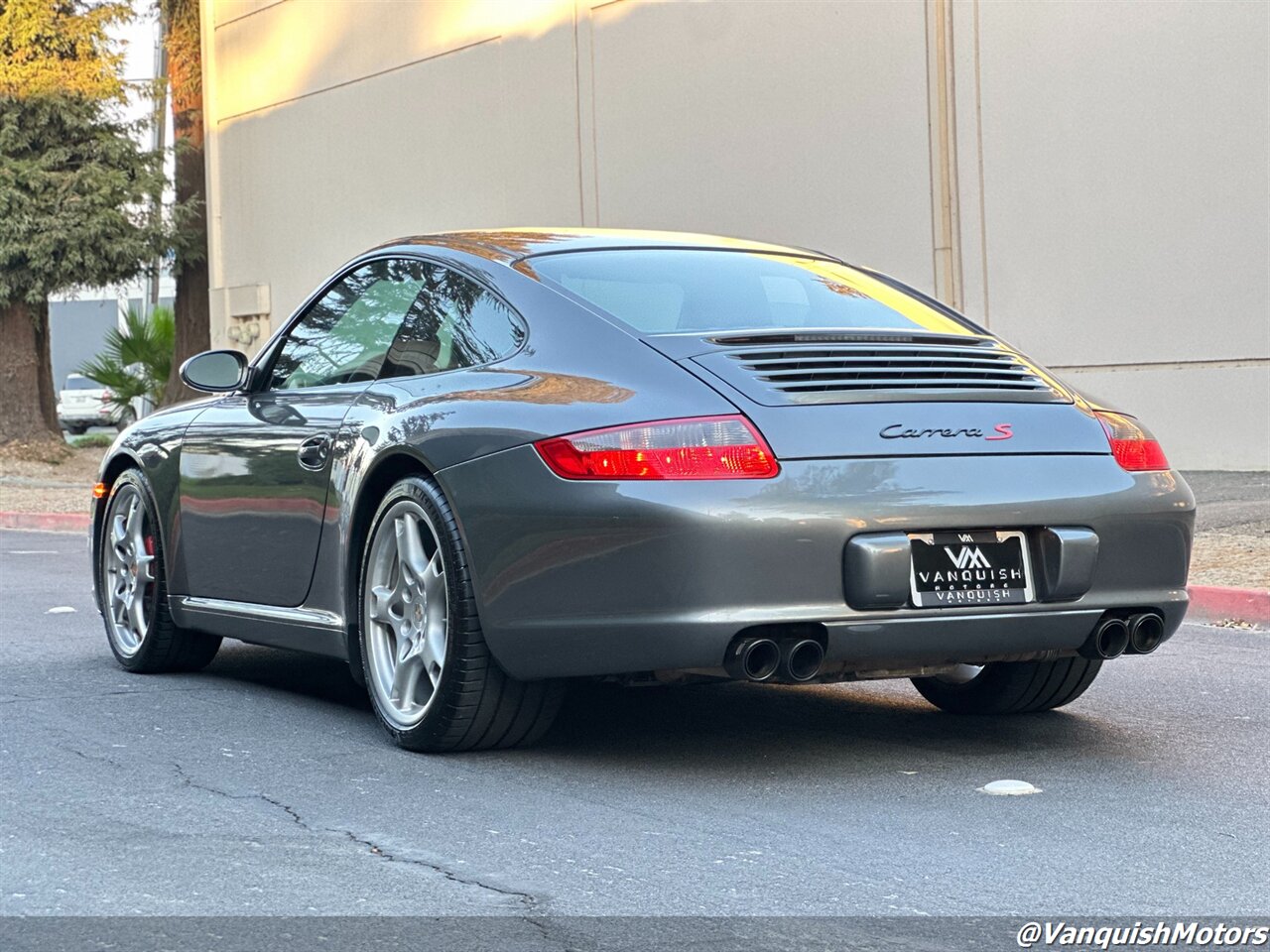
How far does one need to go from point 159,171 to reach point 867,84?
12.9 meters

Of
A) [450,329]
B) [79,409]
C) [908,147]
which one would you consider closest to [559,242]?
[450,329]

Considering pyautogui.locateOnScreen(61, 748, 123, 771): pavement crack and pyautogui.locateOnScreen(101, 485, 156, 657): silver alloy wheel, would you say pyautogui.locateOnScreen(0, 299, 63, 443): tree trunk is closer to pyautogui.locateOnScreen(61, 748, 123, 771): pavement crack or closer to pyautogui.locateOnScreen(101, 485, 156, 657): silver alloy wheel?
pyautogui.locateOnScreen(101, 485, 156, 657): silver alloy wheel

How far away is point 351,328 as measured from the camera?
603 centimetres

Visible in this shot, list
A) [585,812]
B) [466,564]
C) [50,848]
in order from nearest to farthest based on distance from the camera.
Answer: [50,848], [585,812], [466,564]

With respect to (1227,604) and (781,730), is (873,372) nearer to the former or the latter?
(781,730)

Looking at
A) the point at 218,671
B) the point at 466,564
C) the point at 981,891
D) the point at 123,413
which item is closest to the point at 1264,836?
the point at 981,891

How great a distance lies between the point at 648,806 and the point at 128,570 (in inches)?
123

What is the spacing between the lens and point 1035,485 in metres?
4.78

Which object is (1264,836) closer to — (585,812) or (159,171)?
(585,812)

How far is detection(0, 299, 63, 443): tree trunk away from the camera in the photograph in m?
25.6

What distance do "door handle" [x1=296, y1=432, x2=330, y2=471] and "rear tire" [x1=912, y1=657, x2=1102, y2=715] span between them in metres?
1.95

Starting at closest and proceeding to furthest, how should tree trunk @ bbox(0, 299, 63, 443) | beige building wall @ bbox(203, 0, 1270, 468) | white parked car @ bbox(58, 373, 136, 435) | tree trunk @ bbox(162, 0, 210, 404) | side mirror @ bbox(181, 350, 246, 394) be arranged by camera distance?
side mirror @ bbox(181, 350, 246, 394) < beige building wall @ bbox(203, 0, 1270, 468) < tree trunk @ bbox(0, 299, 63, 443) < tree trunk @ bbox(162, 0, 210, 404) < white parked car @ bbox(58, 373, 136, 435)

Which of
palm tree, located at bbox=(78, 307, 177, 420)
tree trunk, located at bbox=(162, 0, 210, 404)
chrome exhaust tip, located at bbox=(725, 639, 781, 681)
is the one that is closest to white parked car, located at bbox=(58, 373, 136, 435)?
tree trunk, located at bbox=(162, 0, 210, 404)

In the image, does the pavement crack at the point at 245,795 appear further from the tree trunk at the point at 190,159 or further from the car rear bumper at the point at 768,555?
the tree trunk at the point at 190,159
